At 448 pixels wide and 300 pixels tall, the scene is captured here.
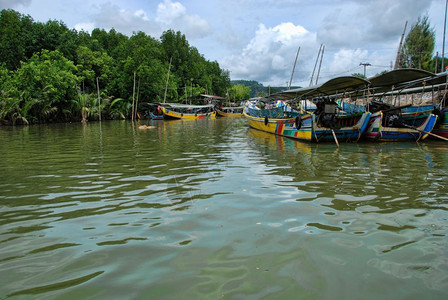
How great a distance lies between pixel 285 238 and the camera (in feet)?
9.48

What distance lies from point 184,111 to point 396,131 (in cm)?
3068

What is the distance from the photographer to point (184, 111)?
39.8m

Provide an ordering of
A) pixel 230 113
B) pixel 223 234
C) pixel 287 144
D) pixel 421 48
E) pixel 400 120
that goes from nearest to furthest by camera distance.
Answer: pixel 223 234 < pixel 287 144 < pixel 400 120 < pixel 421 48 < pixel 230 113

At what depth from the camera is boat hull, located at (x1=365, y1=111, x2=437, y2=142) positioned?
11805 mm

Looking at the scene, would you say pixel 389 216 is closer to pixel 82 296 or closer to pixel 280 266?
pixel 280 266

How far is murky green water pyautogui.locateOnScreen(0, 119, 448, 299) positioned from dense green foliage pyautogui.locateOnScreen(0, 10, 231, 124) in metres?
24.5

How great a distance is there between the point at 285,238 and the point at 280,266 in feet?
1.74

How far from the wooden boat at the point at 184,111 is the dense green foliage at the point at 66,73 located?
15.9 feet

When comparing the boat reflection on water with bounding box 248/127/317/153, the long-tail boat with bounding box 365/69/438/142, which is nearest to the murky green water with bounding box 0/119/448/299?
the boat reflection on water with bounding box 248/127/317/153

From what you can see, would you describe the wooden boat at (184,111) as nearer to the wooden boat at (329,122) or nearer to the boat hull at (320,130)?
the wooden boat at (329,122)

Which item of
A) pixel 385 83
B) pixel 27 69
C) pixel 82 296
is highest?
pixel 27 69

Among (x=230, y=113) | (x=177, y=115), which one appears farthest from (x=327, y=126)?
(x=230, y=113)

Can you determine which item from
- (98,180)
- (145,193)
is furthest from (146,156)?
(145,193)

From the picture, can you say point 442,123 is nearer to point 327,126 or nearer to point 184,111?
point 327,126
